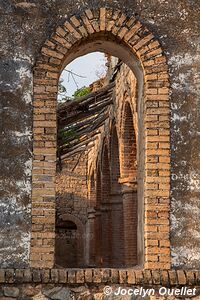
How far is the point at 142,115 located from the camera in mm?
7250

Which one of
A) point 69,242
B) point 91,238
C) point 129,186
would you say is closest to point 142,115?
point 129,186

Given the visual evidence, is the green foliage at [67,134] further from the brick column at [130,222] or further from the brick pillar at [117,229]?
the brick column at [130,222]

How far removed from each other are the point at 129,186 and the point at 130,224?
2.54 ft

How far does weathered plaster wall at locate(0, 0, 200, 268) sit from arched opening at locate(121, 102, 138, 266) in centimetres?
Answer: 487

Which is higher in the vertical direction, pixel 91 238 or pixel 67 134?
pixel 67 134

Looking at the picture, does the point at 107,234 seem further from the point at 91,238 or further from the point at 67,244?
Result: the point at 67,244

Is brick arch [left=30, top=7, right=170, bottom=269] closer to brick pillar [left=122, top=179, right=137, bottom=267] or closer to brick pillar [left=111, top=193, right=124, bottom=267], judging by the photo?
brick pillar [left=122, top=179, right=137, bottom=267]

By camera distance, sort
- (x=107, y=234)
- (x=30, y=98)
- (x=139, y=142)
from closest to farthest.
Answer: (x=30, y=98) < (x=139, y=142) < (x=107, y=234)

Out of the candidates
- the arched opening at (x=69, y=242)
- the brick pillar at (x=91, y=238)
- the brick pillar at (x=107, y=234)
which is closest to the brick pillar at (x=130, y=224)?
the brick pillar at (x=107, y=234)

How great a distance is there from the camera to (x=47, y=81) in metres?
6.90

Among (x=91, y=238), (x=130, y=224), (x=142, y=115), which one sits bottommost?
(x=130, y=224)

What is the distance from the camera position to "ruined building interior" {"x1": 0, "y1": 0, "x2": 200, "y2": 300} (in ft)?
21.5

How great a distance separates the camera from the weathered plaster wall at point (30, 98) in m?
6.70

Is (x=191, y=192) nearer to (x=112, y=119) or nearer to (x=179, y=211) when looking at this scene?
(x=179, y=211)
